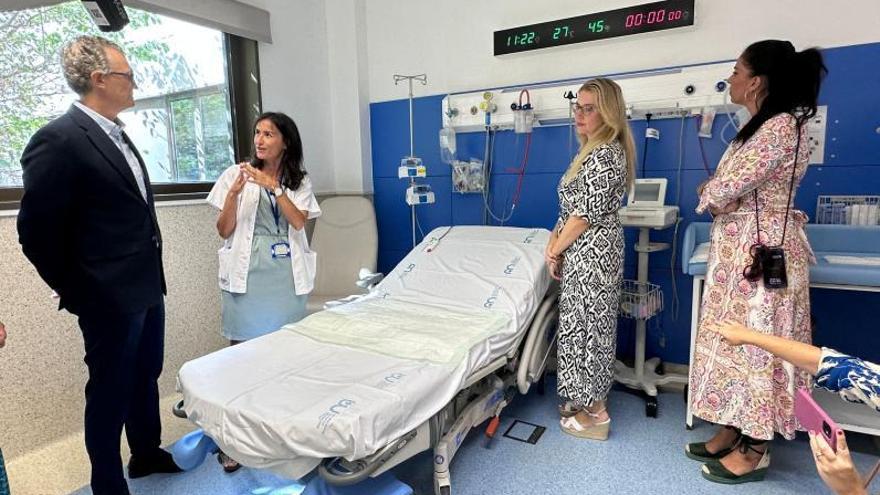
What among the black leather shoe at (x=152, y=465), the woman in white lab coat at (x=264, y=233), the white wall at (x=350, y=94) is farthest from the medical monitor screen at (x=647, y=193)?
the black leather shoe at (x=152, y=465)

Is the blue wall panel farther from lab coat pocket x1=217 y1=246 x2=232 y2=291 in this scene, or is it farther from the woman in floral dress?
lab coat pocket x1=217 y1=246 x2=232 y2=291

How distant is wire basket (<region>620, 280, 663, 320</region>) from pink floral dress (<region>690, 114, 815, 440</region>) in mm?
481

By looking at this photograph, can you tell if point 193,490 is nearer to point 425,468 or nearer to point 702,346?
point 425,468

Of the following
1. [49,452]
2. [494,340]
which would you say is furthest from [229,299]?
[494,340]

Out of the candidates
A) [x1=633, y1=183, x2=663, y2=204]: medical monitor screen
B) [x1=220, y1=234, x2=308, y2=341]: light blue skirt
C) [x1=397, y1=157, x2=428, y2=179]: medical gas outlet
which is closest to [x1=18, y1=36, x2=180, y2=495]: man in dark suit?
[x1=220, y1=234, x2=308, y2=341]: light blue skirt

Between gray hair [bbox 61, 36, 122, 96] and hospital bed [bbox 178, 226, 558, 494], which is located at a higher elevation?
gray hair [bbox 61, 36, 122, 96]

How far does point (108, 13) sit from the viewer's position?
1.88 meters

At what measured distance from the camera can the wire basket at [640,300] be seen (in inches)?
96.7

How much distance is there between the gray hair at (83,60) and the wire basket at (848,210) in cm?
308

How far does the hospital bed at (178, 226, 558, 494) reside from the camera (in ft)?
4.75

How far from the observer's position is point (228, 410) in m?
1.50

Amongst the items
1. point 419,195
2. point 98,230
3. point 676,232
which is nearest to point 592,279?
point 676,232

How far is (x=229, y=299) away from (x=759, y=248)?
2.15m

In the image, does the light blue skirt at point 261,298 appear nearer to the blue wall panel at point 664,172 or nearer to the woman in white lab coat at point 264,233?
the woman in white lab coat at point 264,233
